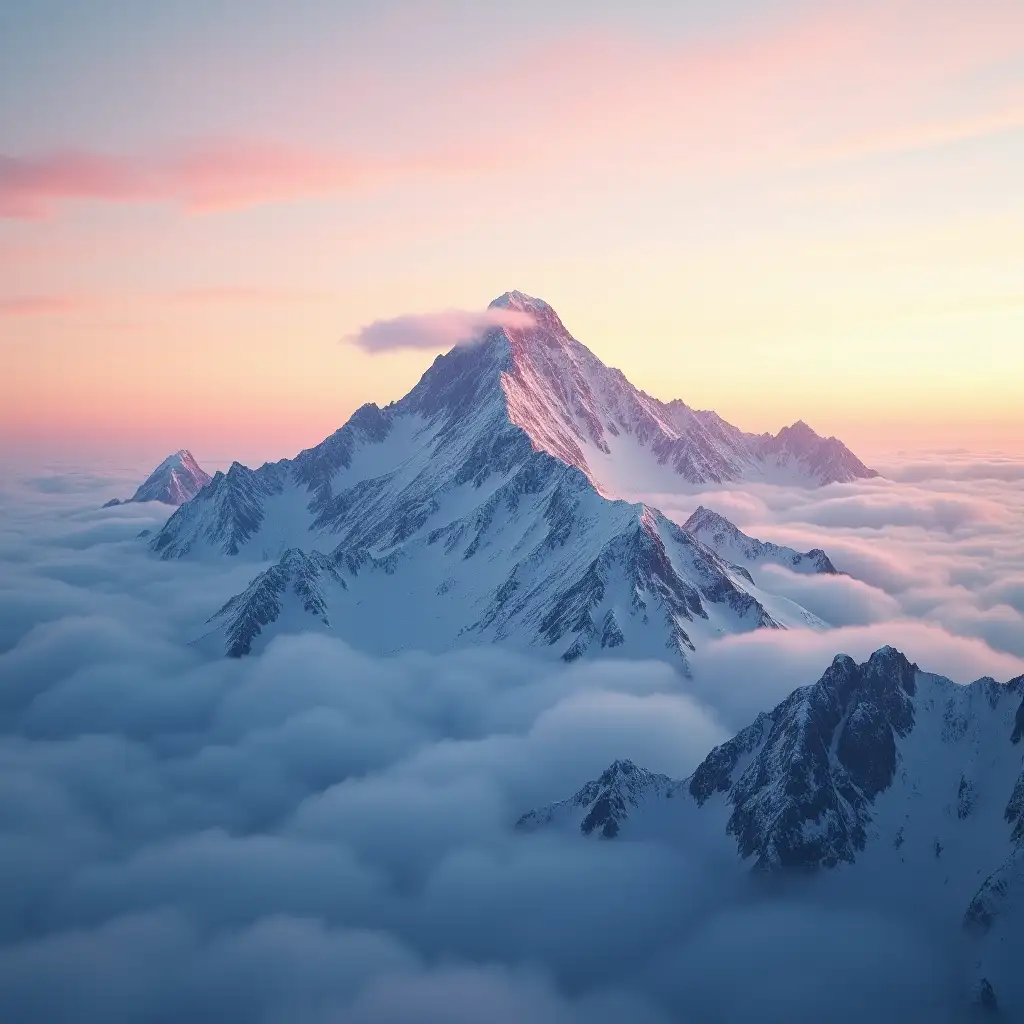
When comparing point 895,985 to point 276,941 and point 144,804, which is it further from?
point 144,804

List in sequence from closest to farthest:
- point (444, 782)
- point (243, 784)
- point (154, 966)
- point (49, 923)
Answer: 1. point (154, 966)
2. point (49, 923)
3. point (444, 782)
4. point (243, 784)

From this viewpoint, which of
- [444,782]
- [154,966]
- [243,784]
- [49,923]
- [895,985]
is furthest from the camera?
[243,784]

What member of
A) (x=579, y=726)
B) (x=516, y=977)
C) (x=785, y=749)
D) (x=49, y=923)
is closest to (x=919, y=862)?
(x=785, y=749)

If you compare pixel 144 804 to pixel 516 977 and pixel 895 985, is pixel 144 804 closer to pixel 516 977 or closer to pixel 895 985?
pixel 516 977

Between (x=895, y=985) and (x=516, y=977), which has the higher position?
(x=895, y=985)

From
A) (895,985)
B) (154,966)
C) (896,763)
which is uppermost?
(896,763)

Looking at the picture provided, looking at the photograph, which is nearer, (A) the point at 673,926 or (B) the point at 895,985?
(B) the point at 895,985

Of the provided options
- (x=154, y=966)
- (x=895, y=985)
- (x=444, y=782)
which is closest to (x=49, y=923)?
(x=154, y=966)
